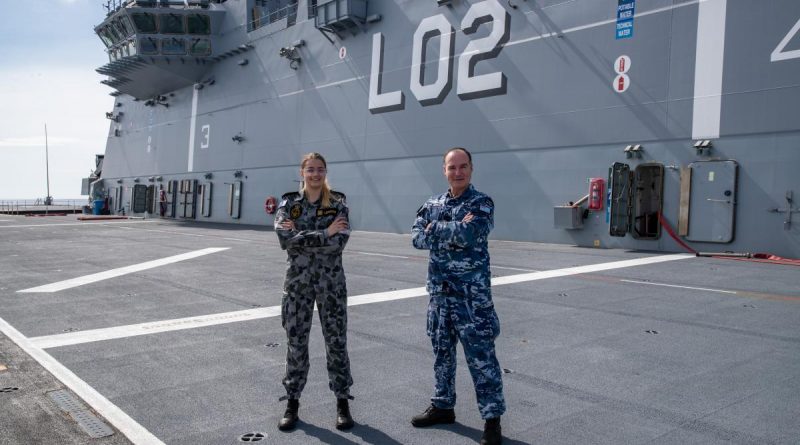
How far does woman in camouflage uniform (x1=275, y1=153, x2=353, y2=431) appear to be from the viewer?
3.96 meters

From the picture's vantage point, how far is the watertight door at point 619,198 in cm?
1593

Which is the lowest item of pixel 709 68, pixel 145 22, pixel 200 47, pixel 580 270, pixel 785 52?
pixel 580 270

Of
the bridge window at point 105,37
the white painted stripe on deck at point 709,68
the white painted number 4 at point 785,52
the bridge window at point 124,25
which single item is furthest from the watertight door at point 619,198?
the bridge window at point 105,37

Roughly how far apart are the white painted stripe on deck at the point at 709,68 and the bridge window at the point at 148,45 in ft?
94.2

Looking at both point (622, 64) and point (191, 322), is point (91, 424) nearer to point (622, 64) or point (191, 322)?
point (191, 322)

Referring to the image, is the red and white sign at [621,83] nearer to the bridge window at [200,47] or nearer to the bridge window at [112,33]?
the bridge window at [200,47]

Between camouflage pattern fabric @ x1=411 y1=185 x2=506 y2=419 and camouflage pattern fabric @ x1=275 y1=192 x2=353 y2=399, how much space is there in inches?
25.5

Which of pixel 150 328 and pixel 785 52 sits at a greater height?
pixel 785 52

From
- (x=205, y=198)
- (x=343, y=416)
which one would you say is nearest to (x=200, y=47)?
(x=205, y=198)

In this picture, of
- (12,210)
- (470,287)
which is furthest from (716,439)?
(12,210)

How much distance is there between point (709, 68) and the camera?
1493 cm

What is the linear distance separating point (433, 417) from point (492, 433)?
1.56 ft

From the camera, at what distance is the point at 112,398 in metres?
4.39

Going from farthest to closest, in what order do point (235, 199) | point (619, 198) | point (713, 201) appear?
point (235, 199), point (619, 198), point (713, 201)
